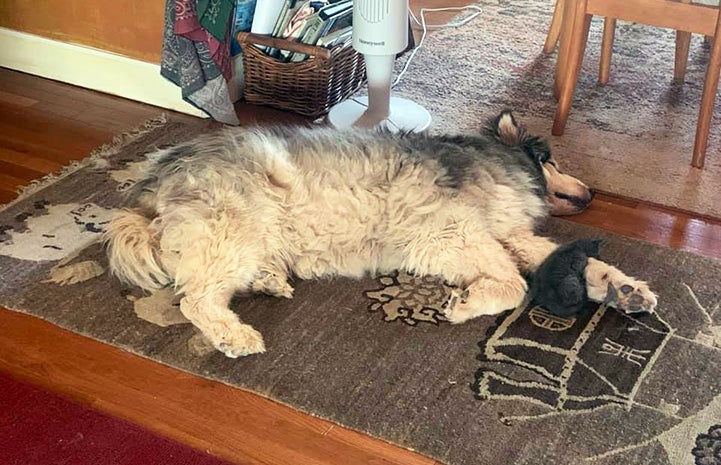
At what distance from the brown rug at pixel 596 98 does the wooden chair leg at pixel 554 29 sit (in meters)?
0.07

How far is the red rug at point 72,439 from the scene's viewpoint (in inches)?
71.1

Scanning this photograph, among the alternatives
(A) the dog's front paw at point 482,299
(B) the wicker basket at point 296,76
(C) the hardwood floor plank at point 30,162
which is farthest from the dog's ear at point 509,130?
(C) the hardwood floor plank at point 30,162

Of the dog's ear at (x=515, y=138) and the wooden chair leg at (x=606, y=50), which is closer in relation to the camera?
the dog's ear at (x=515, y=138)

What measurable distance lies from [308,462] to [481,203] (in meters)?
0.96

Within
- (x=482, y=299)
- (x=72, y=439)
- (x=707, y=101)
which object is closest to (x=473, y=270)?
(x=482, y=299)

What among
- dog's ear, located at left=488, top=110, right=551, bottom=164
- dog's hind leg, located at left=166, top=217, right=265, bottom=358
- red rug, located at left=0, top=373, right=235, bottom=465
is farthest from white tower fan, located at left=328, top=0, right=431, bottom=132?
red rug, located at left=0, top=373, right=235, bottom=465

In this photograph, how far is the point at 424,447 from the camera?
71.8 inches

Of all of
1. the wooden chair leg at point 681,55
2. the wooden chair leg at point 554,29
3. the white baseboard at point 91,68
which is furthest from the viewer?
the wooden chair leg at point 554,29

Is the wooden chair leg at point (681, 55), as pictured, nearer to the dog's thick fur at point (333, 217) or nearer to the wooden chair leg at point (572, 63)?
the wooden chair leg at point (572, 63)

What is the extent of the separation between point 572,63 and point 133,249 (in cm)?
193

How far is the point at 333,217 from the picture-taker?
7.66 feet

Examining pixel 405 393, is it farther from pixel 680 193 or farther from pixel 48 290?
pixel 680 193

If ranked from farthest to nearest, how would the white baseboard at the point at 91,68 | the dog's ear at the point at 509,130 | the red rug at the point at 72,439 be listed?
the white baseboard at the point at 91,68 < the dog's ear at the point at 509,130 < the red rug at the point at 72,439

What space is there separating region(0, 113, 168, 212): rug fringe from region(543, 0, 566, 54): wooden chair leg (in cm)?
195
